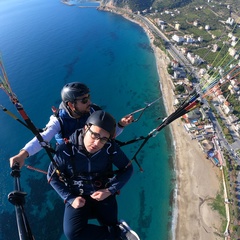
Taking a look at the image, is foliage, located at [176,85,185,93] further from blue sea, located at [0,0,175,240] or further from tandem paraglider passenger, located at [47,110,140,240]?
tandem paraglider passenger, located at [47,110,140,240]

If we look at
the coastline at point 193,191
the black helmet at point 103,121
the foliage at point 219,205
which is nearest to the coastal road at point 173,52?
the coastline at point 193,191

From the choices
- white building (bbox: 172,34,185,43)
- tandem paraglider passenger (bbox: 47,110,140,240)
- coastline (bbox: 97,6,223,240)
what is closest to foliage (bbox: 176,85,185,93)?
coastline (bbox: 97,6,223,240)

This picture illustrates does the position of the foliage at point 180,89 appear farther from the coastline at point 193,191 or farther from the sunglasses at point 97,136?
the sunglasses at point 97,136

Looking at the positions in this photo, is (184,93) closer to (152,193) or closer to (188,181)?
(188,181)

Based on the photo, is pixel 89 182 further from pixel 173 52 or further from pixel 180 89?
pixel 173 52

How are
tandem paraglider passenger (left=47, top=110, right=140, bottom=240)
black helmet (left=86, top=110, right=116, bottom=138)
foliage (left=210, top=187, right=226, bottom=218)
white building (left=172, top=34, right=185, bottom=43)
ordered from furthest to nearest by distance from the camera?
1. white building (left=172, top=34, right=185, bottom=43)
2. foliage (left=210, top=187, right=226, bottom=218)
3. tandem paraglider passenger (left=47, top=110, right=140, bottom=240)
4. black helmet (left=86, top=110, right=116, bottom=138)

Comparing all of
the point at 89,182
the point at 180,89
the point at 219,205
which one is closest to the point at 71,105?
the point at 89,182

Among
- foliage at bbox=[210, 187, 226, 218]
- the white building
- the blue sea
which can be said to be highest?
the white building

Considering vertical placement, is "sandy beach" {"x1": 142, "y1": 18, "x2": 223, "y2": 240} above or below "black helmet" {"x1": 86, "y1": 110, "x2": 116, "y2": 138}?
below
